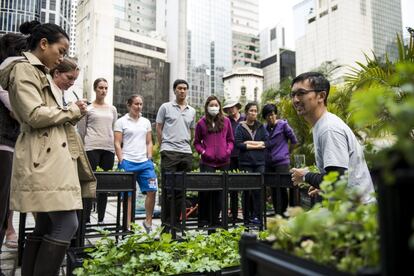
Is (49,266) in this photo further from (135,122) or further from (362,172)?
(135,122)

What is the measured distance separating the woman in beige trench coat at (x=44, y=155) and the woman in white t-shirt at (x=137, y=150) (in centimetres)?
251

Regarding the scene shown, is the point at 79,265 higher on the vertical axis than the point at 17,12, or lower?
lower

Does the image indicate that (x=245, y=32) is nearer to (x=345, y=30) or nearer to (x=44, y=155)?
(x=345, y=30)

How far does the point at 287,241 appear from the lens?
104cm

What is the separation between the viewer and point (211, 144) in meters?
4.93

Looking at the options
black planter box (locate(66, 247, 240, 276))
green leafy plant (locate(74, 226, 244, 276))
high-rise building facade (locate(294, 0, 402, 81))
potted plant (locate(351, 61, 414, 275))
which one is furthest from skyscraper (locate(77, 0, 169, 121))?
potted plant (locate(351, 61, 414, 275))

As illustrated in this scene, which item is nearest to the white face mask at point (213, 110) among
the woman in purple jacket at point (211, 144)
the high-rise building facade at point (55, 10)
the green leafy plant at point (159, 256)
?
the woman in purple jacket at point (211, 144)

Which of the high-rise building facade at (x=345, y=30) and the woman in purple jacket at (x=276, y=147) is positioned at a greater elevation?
the high-rise building facade at (x=345, y=30)

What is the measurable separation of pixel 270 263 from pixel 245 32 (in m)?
112

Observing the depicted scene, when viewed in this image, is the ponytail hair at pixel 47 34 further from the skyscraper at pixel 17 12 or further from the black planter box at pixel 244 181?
the skyscraper at pixel 17 12

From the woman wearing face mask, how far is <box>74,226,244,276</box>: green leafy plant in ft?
10.3

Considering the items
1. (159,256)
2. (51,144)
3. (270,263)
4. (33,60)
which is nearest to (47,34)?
(33,60)

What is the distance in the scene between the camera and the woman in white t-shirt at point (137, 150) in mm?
4691

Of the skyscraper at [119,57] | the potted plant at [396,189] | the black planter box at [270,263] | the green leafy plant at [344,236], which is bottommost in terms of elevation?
the black planter box at [270,263]
